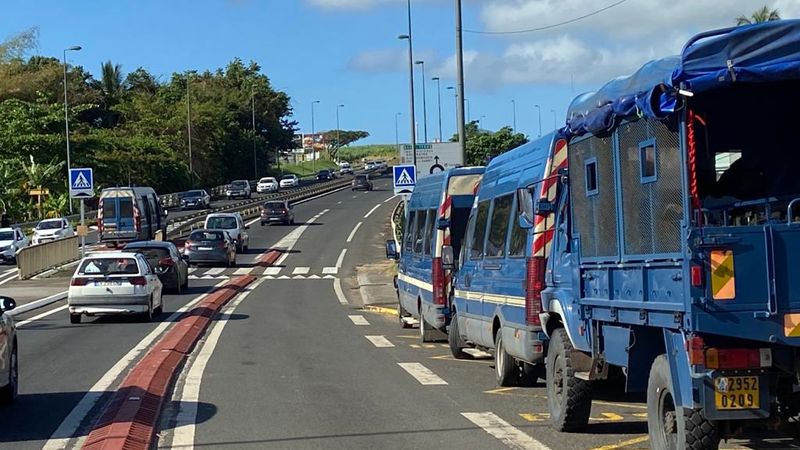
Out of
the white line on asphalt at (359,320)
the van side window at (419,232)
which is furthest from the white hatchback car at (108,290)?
the van side window at (419,232)

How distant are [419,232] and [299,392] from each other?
6896 millimetres

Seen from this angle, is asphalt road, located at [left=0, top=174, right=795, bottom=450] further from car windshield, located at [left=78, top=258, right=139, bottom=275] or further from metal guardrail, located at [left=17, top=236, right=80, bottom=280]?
metal guardrail, located at [left=17, top=236, right=80, bottom=280]

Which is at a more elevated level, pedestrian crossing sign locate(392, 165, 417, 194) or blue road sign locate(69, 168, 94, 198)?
blue road sign locate(69, 168, 94, 198)

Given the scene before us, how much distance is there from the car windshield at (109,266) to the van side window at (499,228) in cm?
1182

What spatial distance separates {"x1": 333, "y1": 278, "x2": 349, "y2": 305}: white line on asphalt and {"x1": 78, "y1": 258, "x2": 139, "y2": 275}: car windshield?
843cm

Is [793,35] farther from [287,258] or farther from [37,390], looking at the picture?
[287,258]

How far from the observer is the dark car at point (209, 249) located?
1775 inches

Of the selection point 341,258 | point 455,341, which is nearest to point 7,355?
point 455,341

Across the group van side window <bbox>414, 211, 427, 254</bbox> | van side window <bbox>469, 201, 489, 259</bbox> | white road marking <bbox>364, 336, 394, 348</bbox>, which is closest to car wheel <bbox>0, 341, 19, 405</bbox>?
van side window <bbox>469, 201, 489, 259</bbox>

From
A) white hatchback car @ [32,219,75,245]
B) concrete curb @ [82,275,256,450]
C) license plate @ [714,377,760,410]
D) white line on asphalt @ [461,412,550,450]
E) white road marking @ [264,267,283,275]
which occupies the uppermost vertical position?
white hatchback car @ [32,219,75,245]

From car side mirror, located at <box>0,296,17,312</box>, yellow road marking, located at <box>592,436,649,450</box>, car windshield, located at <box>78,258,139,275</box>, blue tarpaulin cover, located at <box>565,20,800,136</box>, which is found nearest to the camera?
blue tarpaulin cover, located at <box>565,20,800,136</box>

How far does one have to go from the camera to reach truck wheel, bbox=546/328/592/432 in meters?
10.1

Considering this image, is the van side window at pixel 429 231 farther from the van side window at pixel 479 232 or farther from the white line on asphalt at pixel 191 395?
the white line on asphalt at pixel 191 395

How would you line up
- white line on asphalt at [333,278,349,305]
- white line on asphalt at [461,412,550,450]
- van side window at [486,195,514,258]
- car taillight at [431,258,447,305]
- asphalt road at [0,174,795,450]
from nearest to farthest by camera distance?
1. white line on asphalt at [461,412,550,450]
2. asphalt road at [0,174,795,450]
3. van side window at [486,195,514,258]
4. car taillight at [431,258,447,305]
5. white line on asphalt at [333,278,349,305]
